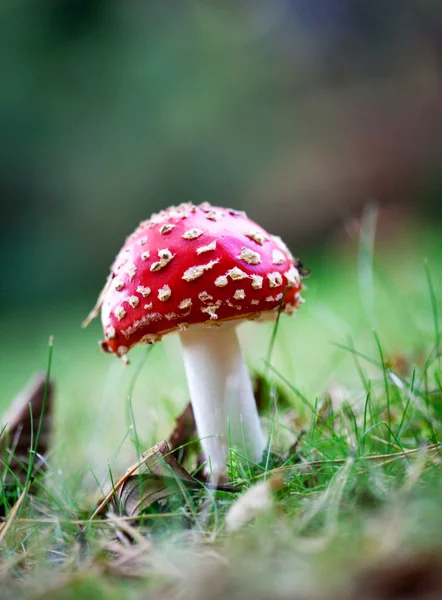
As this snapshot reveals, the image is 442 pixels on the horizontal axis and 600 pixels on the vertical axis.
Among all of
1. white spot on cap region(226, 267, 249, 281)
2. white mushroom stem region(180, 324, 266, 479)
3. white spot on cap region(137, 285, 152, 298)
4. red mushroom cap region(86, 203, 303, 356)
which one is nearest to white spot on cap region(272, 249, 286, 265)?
red mushroom cap region(86, 203, 303, 356)

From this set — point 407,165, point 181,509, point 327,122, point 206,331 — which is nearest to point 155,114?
point 327,122

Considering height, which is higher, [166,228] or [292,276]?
[166,228]

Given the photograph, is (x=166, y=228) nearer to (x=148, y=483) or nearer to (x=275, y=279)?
(x=275, y=279)

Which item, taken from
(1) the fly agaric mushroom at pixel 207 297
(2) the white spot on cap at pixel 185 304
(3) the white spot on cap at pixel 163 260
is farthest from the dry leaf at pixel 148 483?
(3) the white spot on cap at pixel 163 260

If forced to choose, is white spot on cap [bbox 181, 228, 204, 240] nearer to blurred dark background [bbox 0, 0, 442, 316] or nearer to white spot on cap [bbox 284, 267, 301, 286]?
white spot on cap [bbox 284, 267, 301, 286]

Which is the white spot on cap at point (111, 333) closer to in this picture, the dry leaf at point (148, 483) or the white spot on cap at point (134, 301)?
the white spot on cap at point (134, 301)

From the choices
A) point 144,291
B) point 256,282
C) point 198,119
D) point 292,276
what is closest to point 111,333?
point 144,291

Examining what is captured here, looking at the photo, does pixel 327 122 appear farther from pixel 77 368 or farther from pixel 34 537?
pixel 34 537
